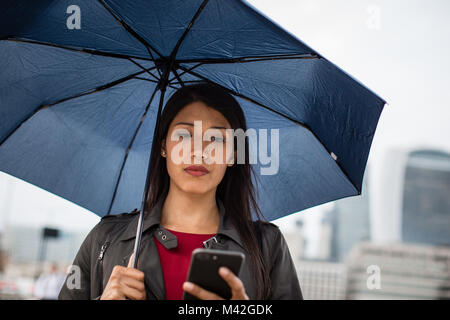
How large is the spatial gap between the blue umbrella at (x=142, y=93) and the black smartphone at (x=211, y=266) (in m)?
0.70

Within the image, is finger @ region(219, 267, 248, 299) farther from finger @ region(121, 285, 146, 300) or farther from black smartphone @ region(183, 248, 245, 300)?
finger @ region(121, 285, 146, 300)

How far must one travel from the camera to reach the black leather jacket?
226 centimetres

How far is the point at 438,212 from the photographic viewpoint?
146875 millimetres

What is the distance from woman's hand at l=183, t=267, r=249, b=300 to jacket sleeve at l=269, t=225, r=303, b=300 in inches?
21.9

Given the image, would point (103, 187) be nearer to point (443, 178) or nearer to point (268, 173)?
point (268, 173)

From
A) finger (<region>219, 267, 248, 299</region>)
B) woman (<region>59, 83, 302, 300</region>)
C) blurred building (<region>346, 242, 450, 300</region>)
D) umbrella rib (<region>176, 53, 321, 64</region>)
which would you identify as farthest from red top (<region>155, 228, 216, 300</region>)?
blurred building (<region>346, 242, 450, 300</region>)

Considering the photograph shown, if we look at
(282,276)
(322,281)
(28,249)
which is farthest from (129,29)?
(28,249)

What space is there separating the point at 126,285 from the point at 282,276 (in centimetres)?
86

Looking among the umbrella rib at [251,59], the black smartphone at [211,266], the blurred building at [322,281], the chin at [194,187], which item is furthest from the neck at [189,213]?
the blurred building at [322,281]

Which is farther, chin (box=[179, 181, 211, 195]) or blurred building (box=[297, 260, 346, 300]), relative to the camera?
blurred building (box=[297, 260, 346, 300])

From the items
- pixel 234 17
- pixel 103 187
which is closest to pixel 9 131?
pixel 103 187

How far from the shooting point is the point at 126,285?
6.41 ft
